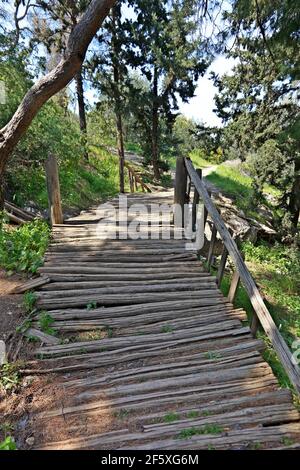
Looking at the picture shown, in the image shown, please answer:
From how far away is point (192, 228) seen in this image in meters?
5.85

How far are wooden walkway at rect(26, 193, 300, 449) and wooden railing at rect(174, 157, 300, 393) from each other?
21cm

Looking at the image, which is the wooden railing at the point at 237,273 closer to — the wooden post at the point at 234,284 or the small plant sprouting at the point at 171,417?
the wooden post at the point at 234,284

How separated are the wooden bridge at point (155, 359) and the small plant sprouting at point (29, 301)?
7cm

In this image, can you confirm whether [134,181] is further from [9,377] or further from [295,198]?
[9,377]

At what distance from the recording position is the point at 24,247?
5.36 m

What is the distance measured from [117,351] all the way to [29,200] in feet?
19.7

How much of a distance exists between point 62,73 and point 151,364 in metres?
4.81

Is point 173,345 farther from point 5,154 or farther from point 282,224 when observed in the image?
point 282,224

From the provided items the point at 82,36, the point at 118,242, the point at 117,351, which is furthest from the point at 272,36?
the point at 117,351

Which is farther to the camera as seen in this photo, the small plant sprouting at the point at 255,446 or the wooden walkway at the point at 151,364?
the wooden walkway at the point at 151,364

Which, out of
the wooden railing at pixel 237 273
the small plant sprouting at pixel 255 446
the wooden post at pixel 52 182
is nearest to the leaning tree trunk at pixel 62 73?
the wooden post at pixel 52 182

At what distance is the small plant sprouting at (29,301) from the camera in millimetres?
3879

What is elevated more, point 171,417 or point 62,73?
point 62,73

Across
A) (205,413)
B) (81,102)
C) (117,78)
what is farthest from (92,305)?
(81,102)
